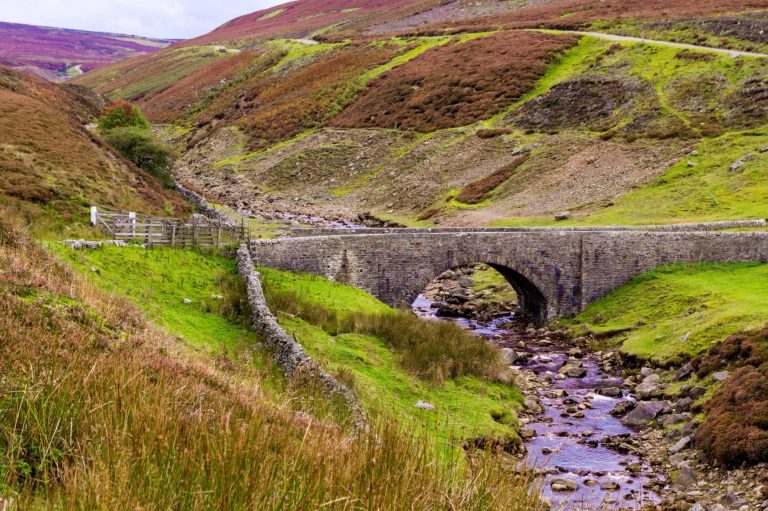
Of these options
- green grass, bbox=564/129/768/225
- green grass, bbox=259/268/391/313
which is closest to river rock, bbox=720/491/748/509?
green grass, bbox=259/268/391/313

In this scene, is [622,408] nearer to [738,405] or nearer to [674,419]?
[674,419]

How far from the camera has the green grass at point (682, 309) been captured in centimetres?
2684

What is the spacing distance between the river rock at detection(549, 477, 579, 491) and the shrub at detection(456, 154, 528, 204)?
129 ft

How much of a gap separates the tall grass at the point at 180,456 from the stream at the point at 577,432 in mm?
6770

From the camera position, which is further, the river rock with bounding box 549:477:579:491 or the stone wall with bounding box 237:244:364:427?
the river rock with bounding box 549:477:579:491

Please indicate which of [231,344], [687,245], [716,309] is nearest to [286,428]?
[231,344]

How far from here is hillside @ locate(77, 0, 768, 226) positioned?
50.2m

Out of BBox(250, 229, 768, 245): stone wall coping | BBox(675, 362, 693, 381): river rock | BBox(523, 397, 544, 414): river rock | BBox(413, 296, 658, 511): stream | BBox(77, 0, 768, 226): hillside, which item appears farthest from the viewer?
BBox(77, 0, 768, 226): hillside

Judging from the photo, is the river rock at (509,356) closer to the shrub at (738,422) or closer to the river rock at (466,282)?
the shrub at (738,422)

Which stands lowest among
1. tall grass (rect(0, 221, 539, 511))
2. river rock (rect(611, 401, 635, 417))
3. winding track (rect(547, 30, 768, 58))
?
river rock (rect(611, 401, 635, 417))

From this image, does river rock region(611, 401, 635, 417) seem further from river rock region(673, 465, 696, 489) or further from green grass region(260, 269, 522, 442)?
river rock region(673, 465, 696, 489)

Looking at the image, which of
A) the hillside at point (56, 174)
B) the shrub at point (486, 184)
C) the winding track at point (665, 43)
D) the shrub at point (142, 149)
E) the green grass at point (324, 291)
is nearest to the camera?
the green grass at point (324, 291)

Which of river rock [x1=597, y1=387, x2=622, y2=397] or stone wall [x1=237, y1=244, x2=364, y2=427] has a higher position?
stone wall [x1=237, y1=244, x2=364, y2=427]

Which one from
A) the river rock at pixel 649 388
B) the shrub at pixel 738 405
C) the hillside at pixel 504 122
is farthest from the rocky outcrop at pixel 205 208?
the shrub at pixel 738 405
